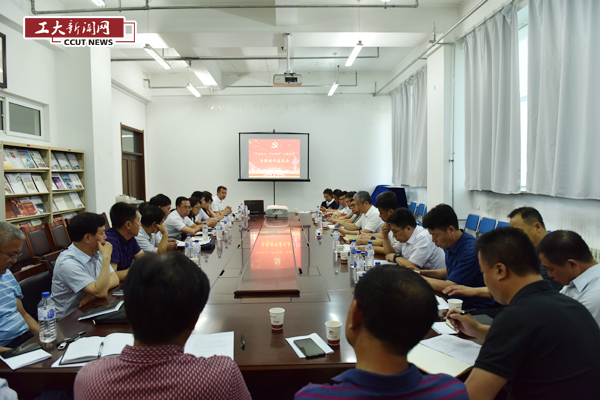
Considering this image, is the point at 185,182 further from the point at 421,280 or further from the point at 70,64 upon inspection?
the point at 421,280

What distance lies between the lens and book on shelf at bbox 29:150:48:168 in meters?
4.50

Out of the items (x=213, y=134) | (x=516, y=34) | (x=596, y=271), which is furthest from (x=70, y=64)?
(x=596, y=271)

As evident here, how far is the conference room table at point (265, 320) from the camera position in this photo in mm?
1298

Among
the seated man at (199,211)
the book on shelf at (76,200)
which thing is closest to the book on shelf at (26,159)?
the book on shelf at (76,200)

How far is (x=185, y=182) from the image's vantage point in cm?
862

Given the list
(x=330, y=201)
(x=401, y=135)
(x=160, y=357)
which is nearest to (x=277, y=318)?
(x=160, y=357)

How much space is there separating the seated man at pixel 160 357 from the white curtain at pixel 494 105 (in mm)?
4058

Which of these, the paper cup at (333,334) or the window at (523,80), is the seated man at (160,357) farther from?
the window at (523,80)

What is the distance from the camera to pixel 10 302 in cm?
178

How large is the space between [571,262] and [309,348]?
126cm

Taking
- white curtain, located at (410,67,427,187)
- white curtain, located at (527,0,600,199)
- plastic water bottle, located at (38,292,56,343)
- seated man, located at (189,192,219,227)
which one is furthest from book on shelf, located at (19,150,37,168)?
white curtain, located at (410,67,427,187)

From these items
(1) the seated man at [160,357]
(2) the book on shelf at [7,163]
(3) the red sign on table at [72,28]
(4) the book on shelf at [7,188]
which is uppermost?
(3) the red sign on table at [72,28]

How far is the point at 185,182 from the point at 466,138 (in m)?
6.25

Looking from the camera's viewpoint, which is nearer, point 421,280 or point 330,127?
point 421,280
